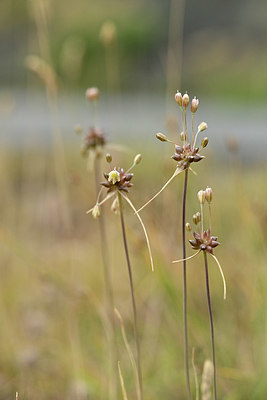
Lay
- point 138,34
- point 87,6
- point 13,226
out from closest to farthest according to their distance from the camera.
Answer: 1. point 13,226
2. point 138,34
3. point 87,6

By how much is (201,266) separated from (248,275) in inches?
5.0

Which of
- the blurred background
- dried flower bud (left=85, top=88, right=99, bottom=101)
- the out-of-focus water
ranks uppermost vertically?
the out-of-focus water

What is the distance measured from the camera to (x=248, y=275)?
1559 mm

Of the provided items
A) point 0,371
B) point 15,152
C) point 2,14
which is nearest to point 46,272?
point 0,371

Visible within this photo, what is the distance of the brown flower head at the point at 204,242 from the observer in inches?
25.2

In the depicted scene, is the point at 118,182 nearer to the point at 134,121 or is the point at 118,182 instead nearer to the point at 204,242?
the point at 204,242

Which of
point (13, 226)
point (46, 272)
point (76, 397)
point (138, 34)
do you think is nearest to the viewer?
point (76, 397)

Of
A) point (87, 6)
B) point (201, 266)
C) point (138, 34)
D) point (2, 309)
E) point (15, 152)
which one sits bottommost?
point (2, 309)

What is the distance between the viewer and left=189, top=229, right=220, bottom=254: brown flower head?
641 mm

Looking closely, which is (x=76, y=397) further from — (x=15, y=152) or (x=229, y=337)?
(x=15, y=152)

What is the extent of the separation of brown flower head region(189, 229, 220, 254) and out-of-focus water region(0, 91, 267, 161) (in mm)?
3259

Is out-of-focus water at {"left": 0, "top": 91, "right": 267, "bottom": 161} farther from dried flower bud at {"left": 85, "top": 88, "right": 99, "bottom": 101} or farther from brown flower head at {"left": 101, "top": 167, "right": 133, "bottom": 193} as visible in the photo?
brown flower head at {"left": 101, "top": 167, "right": 133, "bottom": 193}

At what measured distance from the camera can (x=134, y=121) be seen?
6023mm

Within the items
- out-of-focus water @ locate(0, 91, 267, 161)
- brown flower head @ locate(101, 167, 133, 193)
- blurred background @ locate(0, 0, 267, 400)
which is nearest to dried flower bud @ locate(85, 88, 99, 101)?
blurred background @ locate(0, 0, 267, 400)
